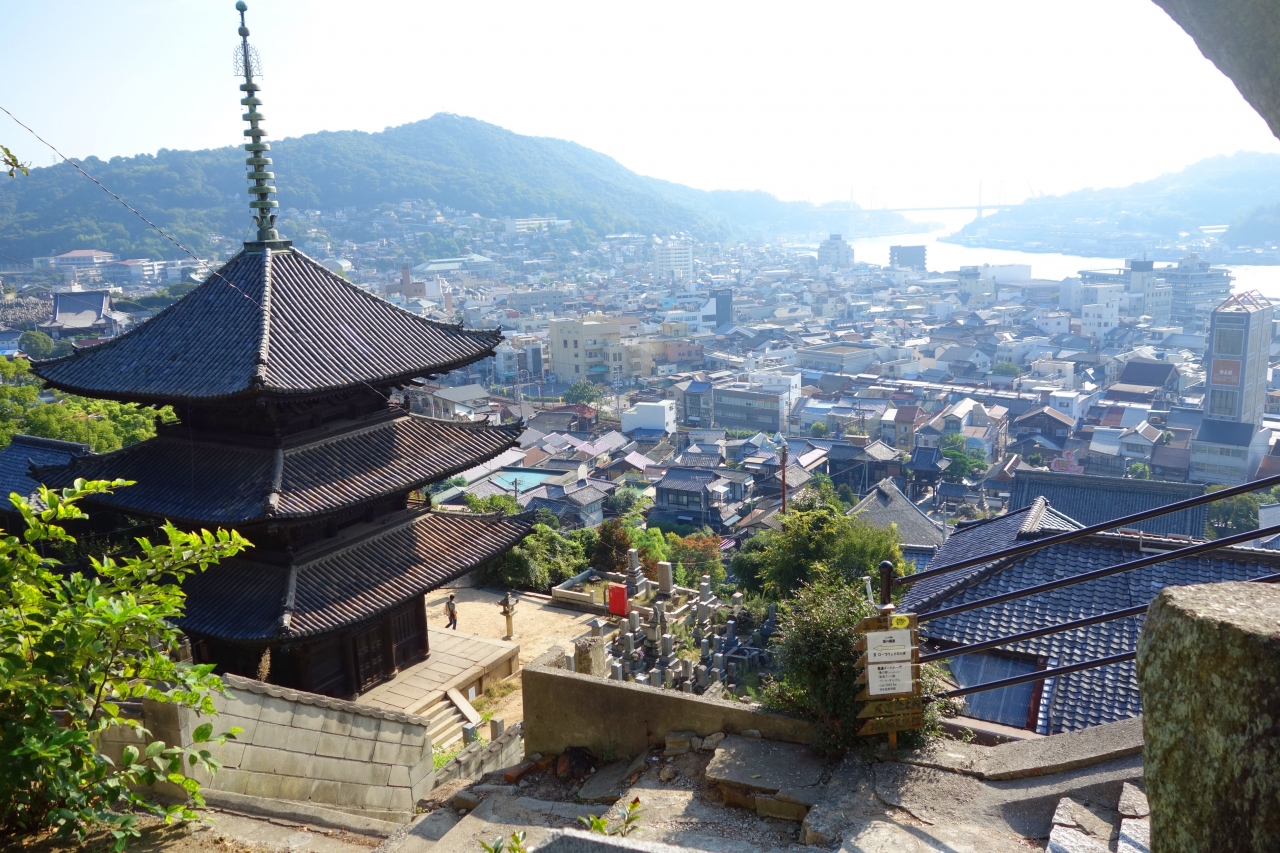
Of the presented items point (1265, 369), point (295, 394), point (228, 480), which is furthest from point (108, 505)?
point (1265, 369)

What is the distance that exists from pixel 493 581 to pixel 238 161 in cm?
19557

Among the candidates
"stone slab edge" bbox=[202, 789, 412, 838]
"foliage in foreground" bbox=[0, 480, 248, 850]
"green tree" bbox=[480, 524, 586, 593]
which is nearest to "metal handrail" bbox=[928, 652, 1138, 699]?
"foliage in foreground" bbox=[0, 480, 248, 850]

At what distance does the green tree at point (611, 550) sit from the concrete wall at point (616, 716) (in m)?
15.9

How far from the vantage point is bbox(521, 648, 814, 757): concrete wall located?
6160 mm

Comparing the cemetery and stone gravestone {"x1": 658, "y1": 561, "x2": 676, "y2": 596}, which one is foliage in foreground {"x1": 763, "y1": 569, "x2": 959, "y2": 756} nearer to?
the cemetery

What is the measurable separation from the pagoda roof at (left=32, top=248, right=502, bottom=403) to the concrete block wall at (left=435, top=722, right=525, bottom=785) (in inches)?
198

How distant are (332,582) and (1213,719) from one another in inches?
457

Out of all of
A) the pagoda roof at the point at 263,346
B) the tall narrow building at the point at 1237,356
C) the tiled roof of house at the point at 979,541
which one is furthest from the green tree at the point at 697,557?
the tall narrow building at the point at 1237,356

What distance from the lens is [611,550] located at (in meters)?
23.7

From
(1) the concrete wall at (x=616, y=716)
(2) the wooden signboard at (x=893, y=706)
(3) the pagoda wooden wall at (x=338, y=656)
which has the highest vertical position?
(2) the wooden signboard at (x=893, y=706)

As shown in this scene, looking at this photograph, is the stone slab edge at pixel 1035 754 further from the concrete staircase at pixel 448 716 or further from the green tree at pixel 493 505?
the green tree at pixel 493 505

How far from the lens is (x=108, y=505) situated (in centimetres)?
1248

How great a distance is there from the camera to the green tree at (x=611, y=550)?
23.6 metres

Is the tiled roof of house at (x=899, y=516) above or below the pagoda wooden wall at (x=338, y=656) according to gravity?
below
